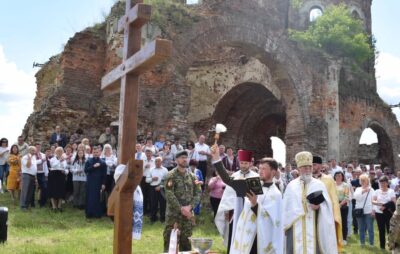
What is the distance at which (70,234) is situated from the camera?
28.6 ft

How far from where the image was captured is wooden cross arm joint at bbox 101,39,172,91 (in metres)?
3.74

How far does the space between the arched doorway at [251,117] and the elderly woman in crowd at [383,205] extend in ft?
37.9

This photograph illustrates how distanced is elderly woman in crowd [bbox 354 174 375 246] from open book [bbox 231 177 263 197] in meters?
6.05

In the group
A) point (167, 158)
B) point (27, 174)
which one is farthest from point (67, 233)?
point (167, 158)

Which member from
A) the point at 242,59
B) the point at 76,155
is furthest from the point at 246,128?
the point at 76,155

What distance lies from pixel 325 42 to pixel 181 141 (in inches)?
392

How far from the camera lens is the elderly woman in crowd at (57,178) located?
10812 mm

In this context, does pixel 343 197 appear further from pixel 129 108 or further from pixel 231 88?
pixel 231 88

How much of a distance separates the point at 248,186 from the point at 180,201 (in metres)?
1.67

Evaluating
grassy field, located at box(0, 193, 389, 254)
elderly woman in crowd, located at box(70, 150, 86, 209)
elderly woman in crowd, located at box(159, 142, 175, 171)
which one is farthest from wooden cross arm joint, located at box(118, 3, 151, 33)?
elderly woman in crowd, located at box(159, 142, 175, 171)

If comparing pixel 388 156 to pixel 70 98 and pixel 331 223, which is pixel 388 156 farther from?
pixel 331 223

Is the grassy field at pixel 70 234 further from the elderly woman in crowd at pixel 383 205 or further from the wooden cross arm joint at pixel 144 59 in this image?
the wooden cross arm joint at pixel 144 59

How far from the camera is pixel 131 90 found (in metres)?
4.33

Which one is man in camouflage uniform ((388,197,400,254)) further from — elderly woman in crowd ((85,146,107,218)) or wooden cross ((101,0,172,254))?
elderly woman in crowd ((85,146,107,218))
